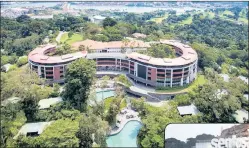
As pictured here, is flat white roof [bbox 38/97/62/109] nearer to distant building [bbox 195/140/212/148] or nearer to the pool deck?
the pool deck

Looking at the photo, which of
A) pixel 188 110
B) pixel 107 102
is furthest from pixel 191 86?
pixel 107 102

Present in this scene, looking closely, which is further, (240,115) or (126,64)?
(126,64)

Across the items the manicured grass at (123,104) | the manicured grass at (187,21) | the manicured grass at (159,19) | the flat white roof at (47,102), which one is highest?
the manicured grass at (159,19)

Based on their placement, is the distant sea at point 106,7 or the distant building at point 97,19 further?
the distant building at point 97,19

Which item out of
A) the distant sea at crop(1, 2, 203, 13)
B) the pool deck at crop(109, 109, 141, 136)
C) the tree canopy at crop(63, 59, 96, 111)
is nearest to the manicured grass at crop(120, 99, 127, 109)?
the pool deck at crop(109, 109, 141, 136)

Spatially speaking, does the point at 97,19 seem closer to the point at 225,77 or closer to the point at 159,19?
the point at 159,19

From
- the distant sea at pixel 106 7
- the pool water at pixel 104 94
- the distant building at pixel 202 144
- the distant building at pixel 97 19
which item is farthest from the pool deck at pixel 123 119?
the distant building at pixel 202 144

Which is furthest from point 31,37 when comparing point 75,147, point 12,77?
point 75,147

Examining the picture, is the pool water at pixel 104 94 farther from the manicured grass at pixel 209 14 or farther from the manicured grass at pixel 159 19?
the manicured grass at pixel 209 14

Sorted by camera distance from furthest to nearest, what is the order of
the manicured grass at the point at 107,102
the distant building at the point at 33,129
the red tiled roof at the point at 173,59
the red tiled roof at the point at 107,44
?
the red tiled roof at the point at 107,44 < the red tiled roof at the point at 173,59 < the manicured grass at the point at 107,102 < the distant building at the point at 33,129
